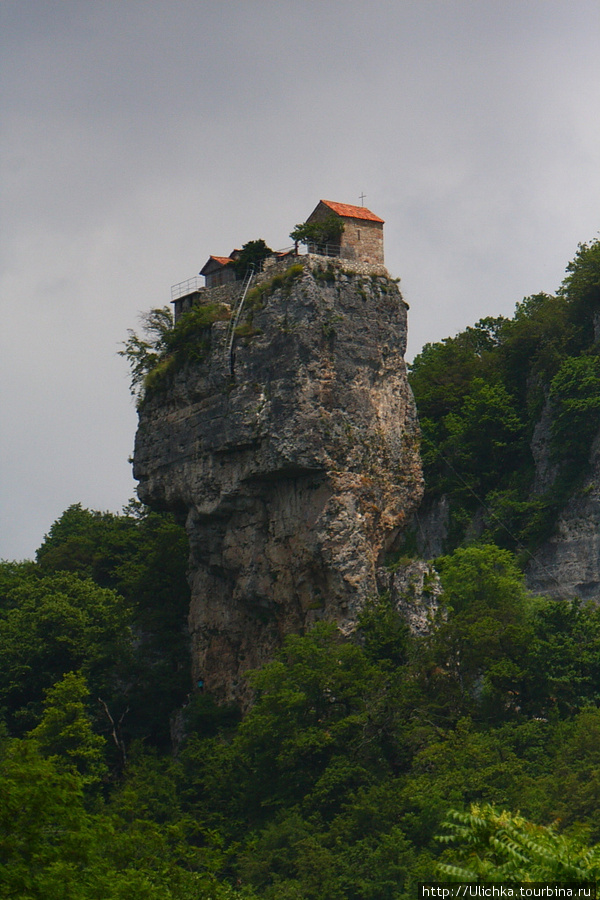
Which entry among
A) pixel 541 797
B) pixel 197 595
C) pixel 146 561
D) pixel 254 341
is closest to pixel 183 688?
pixel 197 595

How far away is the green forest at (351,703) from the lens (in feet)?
121

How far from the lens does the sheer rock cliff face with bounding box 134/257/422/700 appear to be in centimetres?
4516

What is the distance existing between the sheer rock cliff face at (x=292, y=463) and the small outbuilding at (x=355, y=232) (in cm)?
91

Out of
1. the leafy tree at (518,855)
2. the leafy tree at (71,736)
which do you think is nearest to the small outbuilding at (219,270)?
the leafy tree at (71,736)

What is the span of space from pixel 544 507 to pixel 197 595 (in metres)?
11.2

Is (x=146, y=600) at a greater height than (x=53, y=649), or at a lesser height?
greater

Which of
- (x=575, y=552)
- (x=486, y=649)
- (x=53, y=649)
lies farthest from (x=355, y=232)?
(x=53, y=649)

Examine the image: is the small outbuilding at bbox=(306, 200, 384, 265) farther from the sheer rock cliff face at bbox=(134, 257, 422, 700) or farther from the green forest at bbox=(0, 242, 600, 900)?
the green forest at bbox=(0, 242, 600, 900)

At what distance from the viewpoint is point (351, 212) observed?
50.2 meters

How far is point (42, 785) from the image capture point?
25438 mm

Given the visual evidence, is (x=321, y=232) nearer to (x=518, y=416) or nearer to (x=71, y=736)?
(x=518, y=416)

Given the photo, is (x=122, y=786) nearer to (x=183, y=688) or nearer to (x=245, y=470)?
(x=183, y=688)

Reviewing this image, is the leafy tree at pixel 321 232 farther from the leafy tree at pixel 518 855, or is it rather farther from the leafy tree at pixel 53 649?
the leafy tree at pixel 518 855

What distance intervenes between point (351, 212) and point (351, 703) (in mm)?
15894
